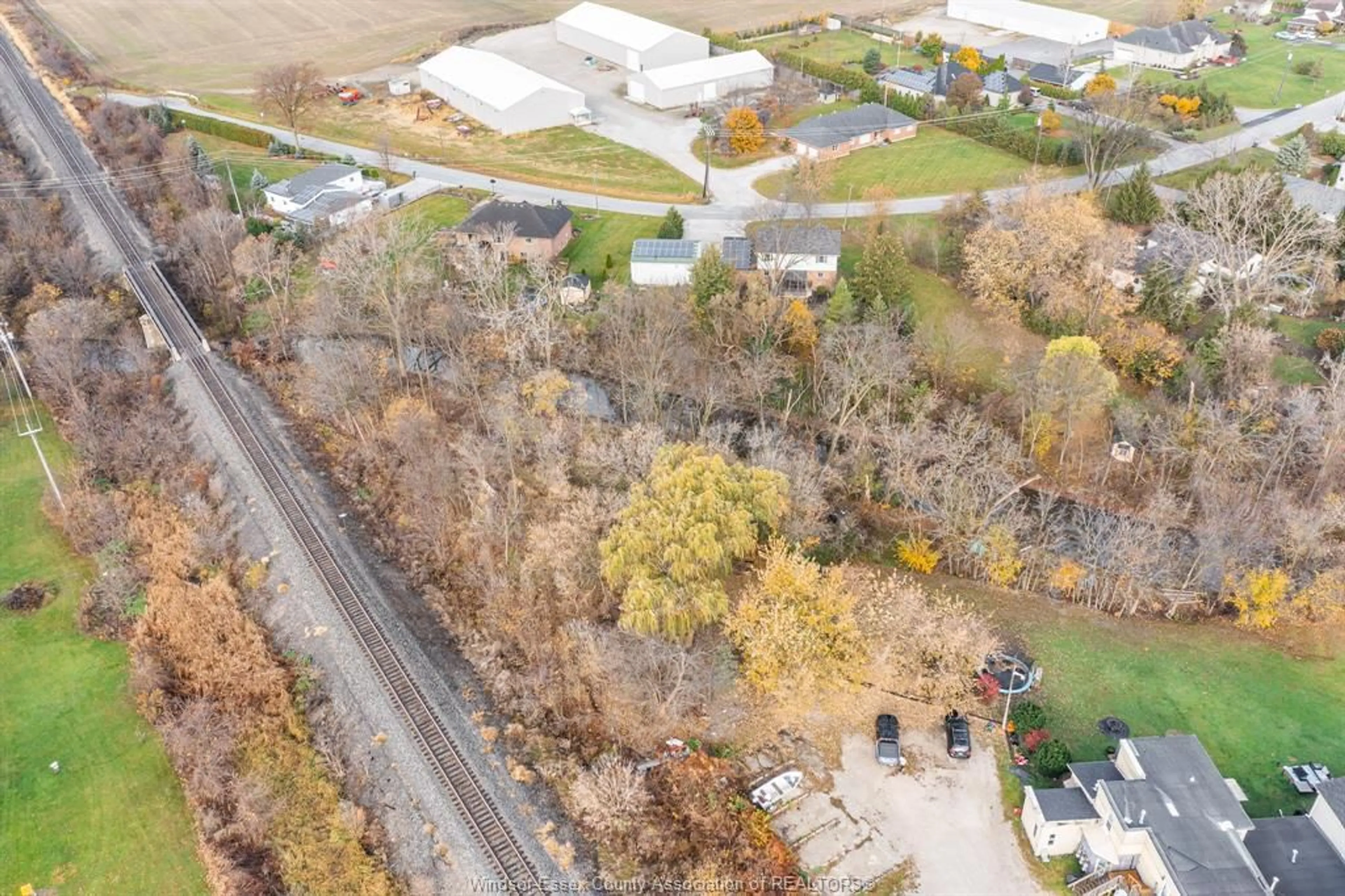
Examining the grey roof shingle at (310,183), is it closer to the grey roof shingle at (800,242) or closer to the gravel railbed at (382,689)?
the gravel railbed at (382,689)

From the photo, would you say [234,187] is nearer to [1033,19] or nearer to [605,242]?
[605,242]

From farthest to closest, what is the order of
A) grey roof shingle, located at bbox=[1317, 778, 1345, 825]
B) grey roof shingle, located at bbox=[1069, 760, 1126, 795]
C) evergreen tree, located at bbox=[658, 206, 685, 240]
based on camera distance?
evergreen tree, located at bbox=[658, 206, 685, 240], grey roof shingle, located at bbox=[1069, 760, 1126, 795], grey roof shingle, located at bbox=[1317, 778, 1345, 825]

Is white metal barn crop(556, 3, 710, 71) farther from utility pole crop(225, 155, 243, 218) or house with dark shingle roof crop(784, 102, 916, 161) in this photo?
utility pole crop(225, 155, 243, 218)

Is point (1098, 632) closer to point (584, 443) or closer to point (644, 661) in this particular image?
point (644, 661)

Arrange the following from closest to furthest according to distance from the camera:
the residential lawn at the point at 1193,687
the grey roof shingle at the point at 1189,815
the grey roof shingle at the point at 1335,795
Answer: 1. the grey roof shingle at the point at 1189,815
2. the grey roof shingle at the point at 1335,795
3. the residential lawn at the point at 1193,687

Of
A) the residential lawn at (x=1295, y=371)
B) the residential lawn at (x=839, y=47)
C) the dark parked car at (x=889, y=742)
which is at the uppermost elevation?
the residential lawn at (x=839, y=47)

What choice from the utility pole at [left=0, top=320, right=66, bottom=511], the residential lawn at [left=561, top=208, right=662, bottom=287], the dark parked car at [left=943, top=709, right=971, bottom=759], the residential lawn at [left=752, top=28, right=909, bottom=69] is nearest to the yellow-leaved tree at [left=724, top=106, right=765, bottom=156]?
the residential lawn at [left=561, top=208, right=662, bottom=287]

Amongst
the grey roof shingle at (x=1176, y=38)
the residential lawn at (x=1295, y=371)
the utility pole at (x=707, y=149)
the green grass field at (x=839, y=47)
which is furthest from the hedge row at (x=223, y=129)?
the grey roof shingle at (x=1176, y=38)

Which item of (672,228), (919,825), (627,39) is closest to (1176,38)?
(627,39)
